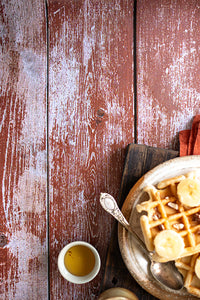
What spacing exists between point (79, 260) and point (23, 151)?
1.70 feet

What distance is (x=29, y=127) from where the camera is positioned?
1.33m

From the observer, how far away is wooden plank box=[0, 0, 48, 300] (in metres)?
1.31

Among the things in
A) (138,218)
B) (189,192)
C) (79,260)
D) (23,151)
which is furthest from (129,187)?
(23,151)

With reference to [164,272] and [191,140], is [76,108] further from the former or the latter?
[164,272]

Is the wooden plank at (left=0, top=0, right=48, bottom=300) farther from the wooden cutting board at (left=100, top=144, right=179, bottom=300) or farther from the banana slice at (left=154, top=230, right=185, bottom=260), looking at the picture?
the banana slice at (left=154, top=230, right=185, bottom=260)

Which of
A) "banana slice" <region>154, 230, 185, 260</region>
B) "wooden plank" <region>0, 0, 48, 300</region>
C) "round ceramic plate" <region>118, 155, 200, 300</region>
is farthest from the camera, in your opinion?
"wooden plank" <region>0, 0, 48, 300</region>

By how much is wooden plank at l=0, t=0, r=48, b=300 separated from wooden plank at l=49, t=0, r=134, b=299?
0.05 m

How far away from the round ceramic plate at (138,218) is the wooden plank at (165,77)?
0.18 m

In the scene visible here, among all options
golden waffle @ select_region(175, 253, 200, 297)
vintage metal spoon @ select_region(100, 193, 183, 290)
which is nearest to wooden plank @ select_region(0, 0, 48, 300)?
vintage metal spoon @ select_region(100, 193, 183, 290)

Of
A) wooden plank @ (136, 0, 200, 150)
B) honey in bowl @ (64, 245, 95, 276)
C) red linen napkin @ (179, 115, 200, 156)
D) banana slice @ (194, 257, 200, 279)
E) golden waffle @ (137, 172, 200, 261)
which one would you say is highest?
wooden plank @ (136, 0, 200, 150)

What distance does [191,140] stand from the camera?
50.1 inches

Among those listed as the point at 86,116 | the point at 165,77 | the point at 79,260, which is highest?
the point at 165,77

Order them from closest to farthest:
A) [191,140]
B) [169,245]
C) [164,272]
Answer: [169,245] < [164,272] < [191,140]

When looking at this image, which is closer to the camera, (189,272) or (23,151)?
(189,272)
